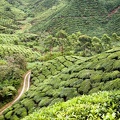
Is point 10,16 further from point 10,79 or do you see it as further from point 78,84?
point 78,84

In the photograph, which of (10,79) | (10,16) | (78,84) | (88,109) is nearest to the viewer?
(88,109)

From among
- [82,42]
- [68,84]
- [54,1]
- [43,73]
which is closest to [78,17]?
[82,42]

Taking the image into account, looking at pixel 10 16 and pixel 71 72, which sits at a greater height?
pixel 10 16

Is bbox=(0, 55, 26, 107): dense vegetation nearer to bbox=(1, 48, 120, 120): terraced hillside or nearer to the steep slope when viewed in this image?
bbox=(1, 48, 120, 120): terraced hillside

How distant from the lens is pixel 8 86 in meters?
41.1

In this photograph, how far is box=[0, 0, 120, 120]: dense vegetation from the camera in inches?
435

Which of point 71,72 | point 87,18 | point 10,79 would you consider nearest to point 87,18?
point 87,18

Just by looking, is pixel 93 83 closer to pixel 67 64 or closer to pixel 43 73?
pixel 67 64

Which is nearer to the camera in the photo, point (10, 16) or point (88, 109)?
point (88, 109)

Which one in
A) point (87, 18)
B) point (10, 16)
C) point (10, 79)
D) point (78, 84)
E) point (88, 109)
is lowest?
point (10, 79)

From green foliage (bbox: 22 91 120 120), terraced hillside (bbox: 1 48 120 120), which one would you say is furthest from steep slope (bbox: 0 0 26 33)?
green foliage (bbox: 22 91 120 120)

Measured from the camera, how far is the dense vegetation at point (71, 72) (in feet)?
36.2

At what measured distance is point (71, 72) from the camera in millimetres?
27719

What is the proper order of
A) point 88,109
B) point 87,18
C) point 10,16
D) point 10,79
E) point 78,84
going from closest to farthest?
point 88,109 → point 78,84 → point 10,79 → point 87,18 → point 10,16
